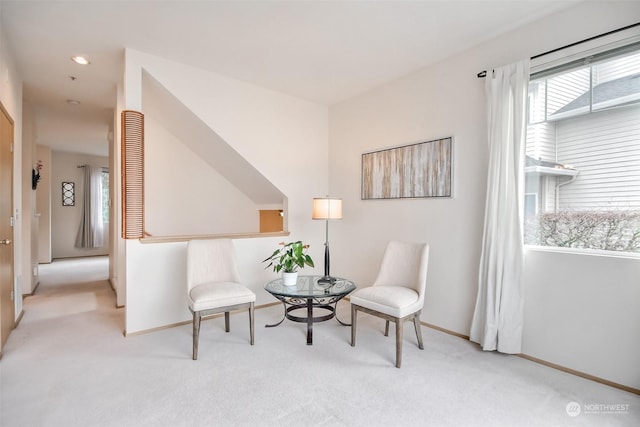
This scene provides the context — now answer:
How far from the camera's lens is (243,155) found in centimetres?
388

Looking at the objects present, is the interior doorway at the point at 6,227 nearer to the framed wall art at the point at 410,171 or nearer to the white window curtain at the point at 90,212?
the framed wall art at the point at 410,171

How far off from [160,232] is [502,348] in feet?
14.4

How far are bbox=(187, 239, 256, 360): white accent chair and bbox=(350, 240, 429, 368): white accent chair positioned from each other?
0.96 m

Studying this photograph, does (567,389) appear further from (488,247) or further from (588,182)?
(588,182)

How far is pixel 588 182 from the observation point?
7.83 feet

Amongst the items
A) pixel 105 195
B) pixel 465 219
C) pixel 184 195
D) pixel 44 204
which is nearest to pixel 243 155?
pixel 184 195

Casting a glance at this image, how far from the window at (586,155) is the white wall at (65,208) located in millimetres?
9593

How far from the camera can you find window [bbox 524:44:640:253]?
2.19 meters

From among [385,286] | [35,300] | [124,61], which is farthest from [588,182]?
[35,300]

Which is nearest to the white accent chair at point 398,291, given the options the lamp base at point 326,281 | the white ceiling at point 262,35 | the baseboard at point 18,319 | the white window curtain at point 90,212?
the lamp base at point 326,281

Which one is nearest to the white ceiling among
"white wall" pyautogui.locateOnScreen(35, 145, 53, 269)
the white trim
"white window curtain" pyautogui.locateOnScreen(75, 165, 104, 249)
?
the white trim

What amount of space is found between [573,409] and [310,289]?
1.97m

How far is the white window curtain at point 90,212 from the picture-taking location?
Result: 823 centimetres

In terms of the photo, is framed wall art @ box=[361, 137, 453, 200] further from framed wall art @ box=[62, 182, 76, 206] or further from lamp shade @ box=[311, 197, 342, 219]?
framed wall art @ box=[62, 182, 76, 206]
